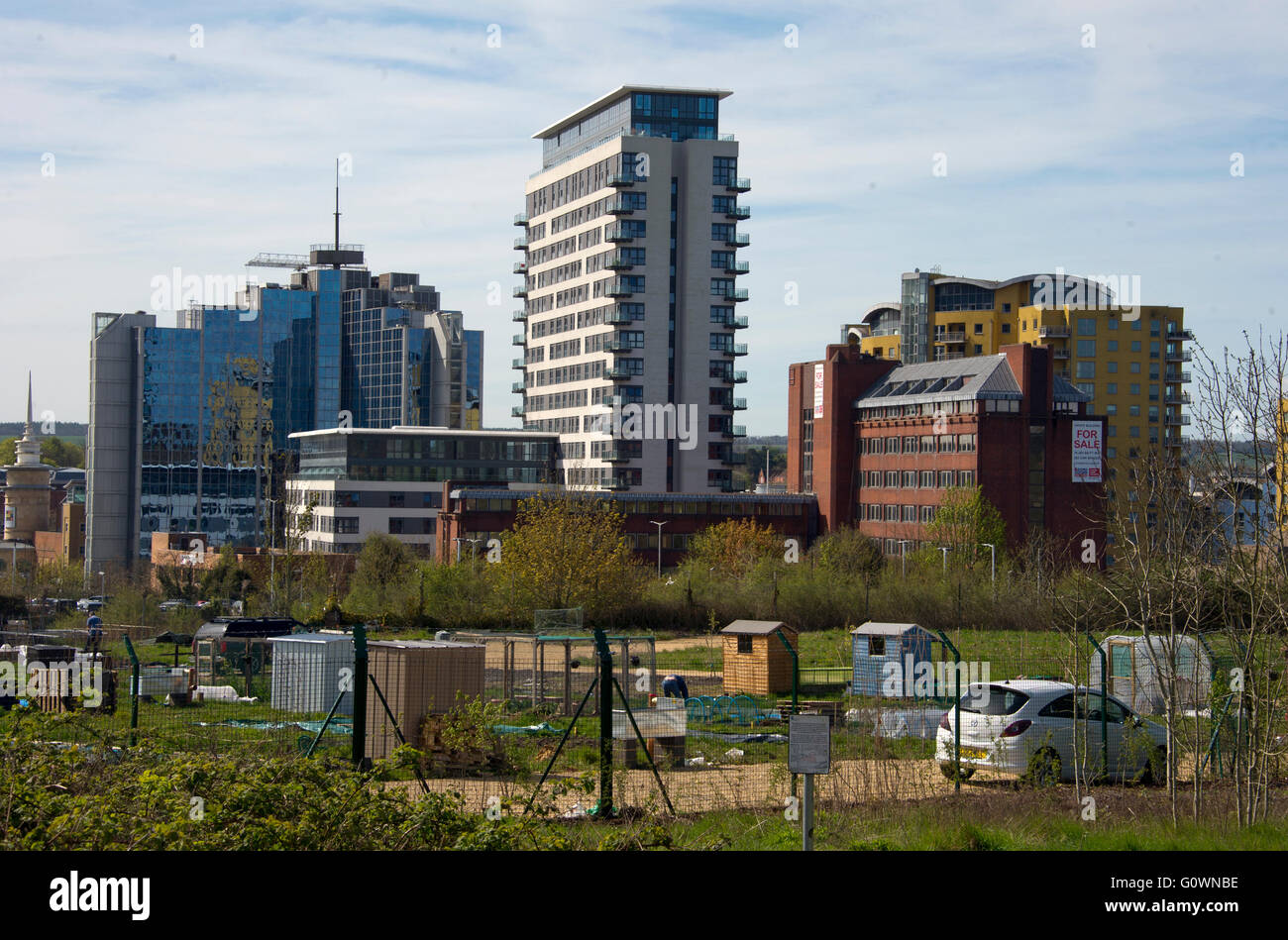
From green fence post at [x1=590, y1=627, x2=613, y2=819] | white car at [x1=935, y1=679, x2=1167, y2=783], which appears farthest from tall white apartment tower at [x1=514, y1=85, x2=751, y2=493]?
green fence post at [x1=590, y1=627, x2=613, y2=819]

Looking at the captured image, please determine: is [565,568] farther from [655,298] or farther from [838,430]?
[655,298]

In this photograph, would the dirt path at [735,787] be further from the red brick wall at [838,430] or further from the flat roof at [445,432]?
the flat roof at [445,432]

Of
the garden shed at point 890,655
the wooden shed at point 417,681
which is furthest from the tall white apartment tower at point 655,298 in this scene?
the wooden shed at point 417,681

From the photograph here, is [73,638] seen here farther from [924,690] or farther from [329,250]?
[329,250]

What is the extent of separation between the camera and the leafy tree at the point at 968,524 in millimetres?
75312

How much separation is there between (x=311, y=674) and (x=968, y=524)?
60154mm

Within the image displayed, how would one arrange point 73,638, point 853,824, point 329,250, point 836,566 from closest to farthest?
1. point 853,824
2. point 73,638
3. point 836,566
4. point 329,250

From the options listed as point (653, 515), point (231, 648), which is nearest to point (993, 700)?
point (231, 648)

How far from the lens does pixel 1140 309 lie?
399ft

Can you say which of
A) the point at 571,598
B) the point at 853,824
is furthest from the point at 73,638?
the point at 853,824

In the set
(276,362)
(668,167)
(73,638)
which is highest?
(668,167)

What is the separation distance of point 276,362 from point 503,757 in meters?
125

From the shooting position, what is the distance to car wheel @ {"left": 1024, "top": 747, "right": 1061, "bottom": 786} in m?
15.0

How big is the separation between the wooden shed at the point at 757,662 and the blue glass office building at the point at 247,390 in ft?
272
